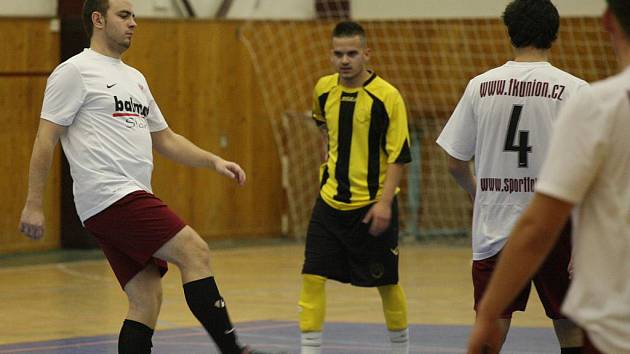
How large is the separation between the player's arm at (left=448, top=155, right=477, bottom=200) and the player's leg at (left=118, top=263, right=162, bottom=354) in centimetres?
148

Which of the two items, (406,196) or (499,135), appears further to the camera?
(406,196)

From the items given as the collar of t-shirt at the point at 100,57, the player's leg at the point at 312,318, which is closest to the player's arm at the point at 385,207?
the player's leg at the point at 312,318

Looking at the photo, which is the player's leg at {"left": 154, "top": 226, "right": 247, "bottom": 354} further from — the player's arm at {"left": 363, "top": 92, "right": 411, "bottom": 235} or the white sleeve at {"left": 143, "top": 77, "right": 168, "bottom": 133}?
the player's arm at {"left": 363, "top": 92, "right": 411, "bottom": 235}

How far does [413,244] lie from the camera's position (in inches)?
626

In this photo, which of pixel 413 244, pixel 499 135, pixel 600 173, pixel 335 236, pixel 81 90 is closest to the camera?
pixel 600 173

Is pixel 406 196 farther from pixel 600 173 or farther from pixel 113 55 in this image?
pixel 600 173

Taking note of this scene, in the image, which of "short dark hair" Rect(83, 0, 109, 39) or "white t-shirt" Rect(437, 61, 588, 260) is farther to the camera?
"short dark hair" Rect(83, 0, 109, 39)

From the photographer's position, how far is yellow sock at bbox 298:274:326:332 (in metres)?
6.92

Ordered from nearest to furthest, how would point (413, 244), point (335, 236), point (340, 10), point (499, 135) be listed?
point (499, 135), point (335, 236), point (413, 244), point (340, 10)

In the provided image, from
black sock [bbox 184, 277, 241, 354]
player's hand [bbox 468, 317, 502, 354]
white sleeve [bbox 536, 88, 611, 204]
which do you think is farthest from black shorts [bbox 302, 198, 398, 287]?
white sleeve [bbox 536, 88, 611, 204]

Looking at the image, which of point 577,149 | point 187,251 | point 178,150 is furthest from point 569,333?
point 577,149

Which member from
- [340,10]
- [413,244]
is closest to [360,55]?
[413,244]

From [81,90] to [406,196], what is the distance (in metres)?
10.8

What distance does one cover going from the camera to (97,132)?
6.10 metres
